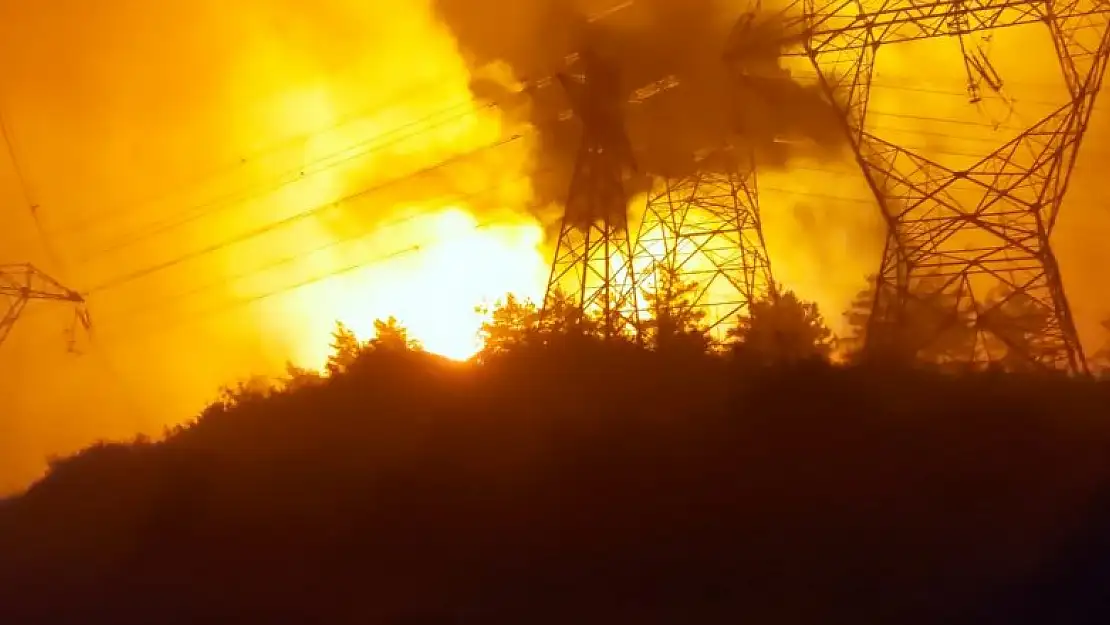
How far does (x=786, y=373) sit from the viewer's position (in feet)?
69.1

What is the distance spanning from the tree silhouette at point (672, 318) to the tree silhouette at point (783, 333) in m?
1.15

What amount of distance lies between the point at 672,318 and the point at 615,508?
31.4 feet

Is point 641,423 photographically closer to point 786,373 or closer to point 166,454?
point 786,373

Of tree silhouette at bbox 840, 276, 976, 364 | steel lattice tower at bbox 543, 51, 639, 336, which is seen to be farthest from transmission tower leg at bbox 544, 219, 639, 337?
tree silhouette at bbox 840, 276, 976, 364

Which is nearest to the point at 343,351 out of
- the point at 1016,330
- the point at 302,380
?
the point at 302,380

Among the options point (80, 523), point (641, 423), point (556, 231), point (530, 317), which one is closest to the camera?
point (641, 423)

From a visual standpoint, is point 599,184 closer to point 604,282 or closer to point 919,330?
point 604,282

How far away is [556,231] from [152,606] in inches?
888

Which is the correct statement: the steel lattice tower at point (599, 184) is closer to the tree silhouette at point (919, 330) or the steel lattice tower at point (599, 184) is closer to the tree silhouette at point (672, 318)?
the tree silhouette at point (672, 318)

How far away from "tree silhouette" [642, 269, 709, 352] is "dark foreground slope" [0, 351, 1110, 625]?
6.37 feet

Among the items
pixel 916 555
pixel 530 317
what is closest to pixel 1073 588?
pixel 916 555

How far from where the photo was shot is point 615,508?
62.3ft

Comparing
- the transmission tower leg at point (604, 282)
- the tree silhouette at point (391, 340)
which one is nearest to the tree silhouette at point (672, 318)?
the transmission tower leg at point (604, 282)

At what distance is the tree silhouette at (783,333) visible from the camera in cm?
2405
